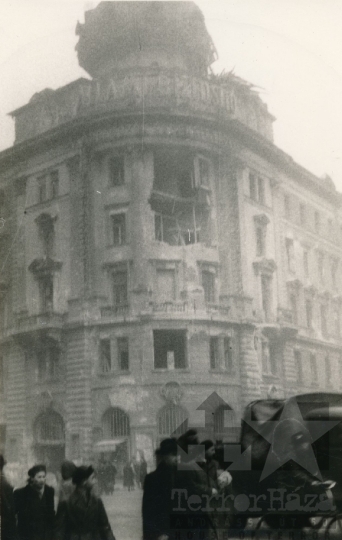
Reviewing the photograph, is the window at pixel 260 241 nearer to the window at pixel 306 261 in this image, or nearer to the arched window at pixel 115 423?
the window at pixel 306 261

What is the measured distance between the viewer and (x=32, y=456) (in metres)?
7.20

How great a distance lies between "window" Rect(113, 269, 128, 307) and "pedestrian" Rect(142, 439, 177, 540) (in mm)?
1619

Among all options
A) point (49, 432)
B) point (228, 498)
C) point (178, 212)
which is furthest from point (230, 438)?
point (178, 212)

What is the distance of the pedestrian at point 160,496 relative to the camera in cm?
655

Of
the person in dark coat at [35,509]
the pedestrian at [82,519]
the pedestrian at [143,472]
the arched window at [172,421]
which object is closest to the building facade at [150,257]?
the arched window at [172,421]

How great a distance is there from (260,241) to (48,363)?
2.87m

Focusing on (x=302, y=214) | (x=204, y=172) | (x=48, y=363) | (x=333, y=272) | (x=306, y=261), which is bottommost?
(x=48, y=363)

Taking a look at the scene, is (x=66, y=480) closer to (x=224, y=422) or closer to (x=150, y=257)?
(x=224, y=422)

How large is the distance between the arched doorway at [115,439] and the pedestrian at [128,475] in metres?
0.06

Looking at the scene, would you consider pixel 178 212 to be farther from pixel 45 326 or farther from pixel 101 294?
pixel 45 326

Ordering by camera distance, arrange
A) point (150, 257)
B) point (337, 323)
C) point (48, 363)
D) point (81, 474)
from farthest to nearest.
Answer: point (337, 323)
point (48, 363)
point (150, 257)
point (81, 474)

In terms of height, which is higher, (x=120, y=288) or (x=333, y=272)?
(x=333, y=272)

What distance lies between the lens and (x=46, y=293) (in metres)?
7.68

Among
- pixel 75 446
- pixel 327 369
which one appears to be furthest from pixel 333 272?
pixel 75 446
